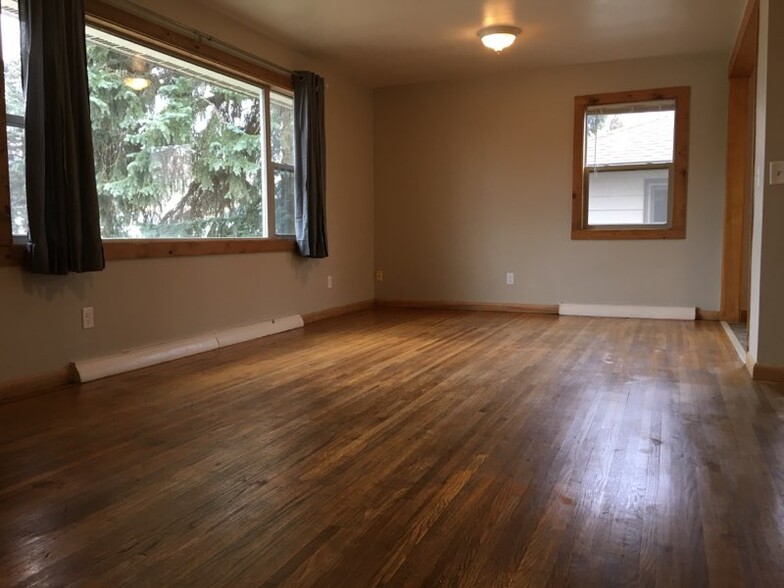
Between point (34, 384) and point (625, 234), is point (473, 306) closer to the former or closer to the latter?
point (625, 234)

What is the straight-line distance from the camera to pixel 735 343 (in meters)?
4.28

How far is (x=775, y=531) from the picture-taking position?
1.63m

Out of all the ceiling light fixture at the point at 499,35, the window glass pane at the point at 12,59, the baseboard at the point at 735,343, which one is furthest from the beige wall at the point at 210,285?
the baseboard at the point at 735,343

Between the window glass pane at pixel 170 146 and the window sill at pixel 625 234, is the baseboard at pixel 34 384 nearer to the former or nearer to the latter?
the window glass pane at pixel 170 146

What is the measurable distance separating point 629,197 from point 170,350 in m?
4.42

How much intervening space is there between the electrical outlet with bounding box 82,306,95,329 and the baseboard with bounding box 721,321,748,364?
3856 mm

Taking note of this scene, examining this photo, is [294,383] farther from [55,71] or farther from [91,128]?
[55,71]

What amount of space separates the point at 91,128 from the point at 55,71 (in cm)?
35

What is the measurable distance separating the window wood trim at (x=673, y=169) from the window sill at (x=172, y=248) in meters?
2.88

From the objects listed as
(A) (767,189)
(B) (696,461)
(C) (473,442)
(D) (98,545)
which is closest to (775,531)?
(B) (696,461)

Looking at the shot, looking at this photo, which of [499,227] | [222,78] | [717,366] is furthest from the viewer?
[499,227]

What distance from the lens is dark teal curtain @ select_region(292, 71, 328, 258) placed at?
5.25 meters

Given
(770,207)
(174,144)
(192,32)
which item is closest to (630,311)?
(770,207)

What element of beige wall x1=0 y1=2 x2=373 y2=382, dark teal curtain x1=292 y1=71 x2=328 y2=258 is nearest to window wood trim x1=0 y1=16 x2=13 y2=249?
beige wall x1=0 y1=2 x2=373 y2=382
